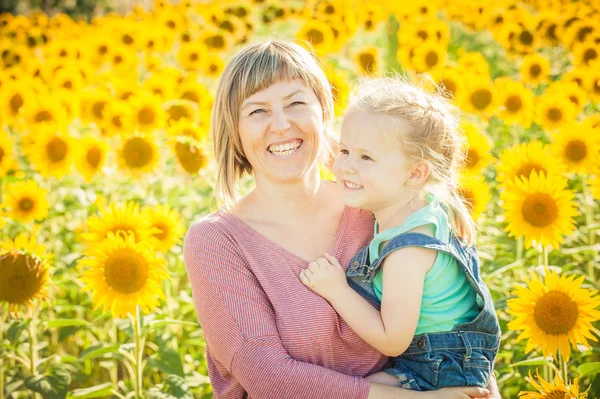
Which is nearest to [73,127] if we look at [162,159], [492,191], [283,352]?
[162,159]

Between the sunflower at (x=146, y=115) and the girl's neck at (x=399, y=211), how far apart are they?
251cm

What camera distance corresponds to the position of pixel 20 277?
2.80 meters

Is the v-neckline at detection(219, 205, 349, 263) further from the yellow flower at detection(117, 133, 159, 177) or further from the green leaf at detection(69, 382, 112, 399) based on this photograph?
the yellow flower at detection(117, 133, 159, 177)

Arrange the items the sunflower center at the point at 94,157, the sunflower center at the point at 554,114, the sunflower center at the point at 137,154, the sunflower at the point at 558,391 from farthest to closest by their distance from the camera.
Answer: the sunflower center at the point at 554,114, the sunflower center at the point at 94,157, the sunflower center at the point at 137,154, the sunflower at the point at 558,391

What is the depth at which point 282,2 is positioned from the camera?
9742 mm

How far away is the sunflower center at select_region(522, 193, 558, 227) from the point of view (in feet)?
9.92

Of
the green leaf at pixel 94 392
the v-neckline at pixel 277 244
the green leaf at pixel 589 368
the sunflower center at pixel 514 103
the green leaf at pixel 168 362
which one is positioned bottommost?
the green leaf at pixel 94 392

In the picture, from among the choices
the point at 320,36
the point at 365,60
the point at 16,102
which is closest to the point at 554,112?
the point at 365,60

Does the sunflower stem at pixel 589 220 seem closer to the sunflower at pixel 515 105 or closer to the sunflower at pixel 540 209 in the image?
the sunflower at pixel 540 209

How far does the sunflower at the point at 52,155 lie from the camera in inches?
172

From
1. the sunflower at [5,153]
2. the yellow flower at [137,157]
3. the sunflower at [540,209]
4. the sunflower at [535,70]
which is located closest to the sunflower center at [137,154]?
the yellow flower at [137,157]

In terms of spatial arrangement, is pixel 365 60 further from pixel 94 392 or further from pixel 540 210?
pixel 94 392

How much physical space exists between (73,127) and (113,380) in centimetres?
313

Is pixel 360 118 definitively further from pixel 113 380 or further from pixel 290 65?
pixel 113 380
